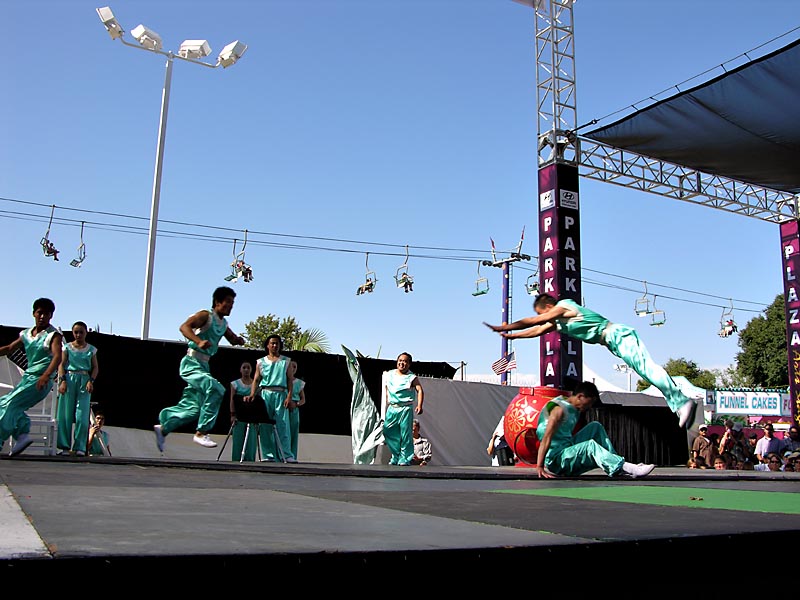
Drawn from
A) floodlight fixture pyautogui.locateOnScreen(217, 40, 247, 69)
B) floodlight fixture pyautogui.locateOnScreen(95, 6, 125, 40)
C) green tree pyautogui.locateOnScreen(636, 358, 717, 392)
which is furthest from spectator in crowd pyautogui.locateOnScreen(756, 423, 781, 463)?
green tree pyautogui.locateOnScreen(636, 358, 717, 392)

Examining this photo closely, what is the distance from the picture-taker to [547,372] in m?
14.5

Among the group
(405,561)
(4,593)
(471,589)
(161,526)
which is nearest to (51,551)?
(4,593)

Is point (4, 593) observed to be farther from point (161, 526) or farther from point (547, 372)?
point (547, 372)

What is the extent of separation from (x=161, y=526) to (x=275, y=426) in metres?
6.97

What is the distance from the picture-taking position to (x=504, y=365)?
72.7ft

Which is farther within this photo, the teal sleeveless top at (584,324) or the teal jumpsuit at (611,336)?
the teal sleeveless top at (584,324)

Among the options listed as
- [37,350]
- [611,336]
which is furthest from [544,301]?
[37,350]

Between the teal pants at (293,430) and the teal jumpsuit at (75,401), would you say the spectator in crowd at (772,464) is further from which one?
the teal jumpsuit at (75,401)

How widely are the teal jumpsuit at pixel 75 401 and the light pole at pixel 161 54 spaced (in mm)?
9612

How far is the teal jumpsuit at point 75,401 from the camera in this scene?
9156 mm

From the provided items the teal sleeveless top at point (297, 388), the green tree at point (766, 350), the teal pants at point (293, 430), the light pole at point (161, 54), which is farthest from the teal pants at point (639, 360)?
the green tree at point (766, 350)

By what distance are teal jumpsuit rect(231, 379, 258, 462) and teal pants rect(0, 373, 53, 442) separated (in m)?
2.32

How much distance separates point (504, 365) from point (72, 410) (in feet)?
48.3

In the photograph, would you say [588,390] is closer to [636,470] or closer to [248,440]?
[636,470]
